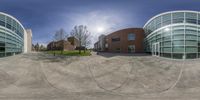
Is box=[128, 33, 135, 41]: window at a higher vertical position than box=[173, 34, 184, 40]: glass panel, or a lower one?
higher

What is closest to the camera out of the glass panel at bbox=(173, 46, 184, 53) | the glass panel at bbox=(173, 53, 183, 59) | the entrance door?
the glass panel at bbox=(173, 53, 183, 59)

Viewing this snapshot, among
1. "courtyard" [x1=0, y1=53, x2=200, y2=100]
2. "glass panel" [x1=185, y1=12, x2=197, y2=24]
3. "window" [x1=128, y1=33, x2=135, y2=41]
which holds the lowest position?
"courtyard" [x1=0, y1=53, x2=200, y2=100]

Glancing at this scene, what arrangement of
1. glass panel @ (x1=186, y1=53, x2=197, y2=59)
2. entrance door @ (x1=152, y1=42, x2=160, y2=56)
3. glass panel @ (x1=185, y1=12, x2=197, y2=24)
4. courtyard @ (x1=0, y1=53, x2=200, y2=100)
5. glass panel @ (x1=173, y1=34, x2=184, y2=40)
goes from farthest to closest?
entrance door @ (x1=152, y1=42, x2=160, y2=56), glass panel @ (x1=185, y1=12, x2=197, y2=24), glass panel @ (x1=173, y1=34, x2=184, y2=40), glass panel @ (x1=186, y1=53, x2=197, y2=59), courtyard @ (x1=0, y1=53, x2=200, y2=100)

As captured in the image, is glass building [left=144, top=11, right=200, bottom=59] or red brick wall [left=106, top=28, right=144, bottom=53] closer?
glass building [left=144, top=11, right=200, bottom=59]

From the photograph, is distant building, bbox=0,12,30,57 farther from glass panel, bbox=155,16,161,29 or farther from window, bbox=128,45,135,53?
window, bbox=128,45,135,53

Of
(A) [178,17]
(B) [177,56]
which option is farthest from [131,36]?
(B) [177,56]

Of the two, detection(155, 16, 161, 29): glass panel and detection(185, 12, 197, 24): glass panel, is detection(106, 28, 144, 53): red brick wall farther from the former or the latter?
detection(185, 12, 197, 24): glass panel

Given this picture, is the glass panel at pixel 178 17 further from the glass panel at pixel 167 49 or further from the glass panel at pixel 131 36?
the glass panel at pixel 131 36

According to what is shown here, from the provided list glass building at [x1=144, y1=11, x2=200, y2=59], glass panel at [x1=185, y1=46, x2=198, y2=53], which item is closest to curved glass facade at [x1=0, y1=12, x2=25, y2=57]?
glass building at [x1=144, y1=11, x2=200, y2=59]

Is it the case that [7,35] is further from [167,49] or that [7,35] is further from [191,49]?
[191,49]

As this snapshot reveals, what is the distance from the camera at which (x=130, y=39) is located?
46.4m

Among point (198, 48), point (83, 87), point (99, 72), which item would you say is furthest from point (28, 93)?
point (198, 48)

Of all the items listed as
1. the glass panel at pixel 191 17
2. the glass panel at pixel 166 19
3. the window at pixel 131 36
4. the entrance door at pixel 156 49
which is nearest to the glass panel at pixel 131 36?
the window at pixel 131 36

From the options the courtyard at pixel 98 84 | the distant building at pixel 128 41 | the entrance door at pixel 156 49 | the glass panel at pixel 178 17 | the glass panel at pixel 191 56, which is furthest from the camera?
the distant building at pixel 128 41
